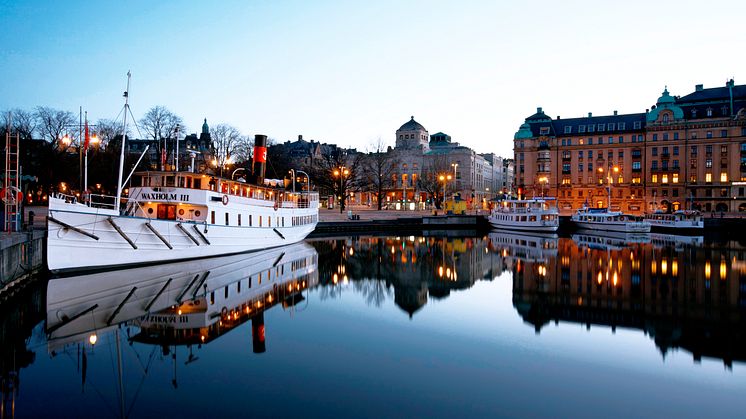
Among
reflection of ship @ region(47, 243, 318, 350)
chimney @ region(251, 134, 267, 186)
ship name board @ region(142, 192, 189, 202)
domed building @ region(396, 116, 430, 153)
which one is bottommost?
reflection of ship @ region(47, 243, 318, 350)

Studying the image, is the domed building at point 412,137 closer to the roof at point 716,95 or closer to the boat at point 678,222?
the roof at point 716,95

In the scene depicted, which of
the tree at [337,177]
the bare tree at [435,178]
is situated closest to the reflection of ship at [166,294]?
the tree at [337,177]

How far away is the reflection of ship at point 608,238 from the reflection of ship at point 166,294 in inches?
1311

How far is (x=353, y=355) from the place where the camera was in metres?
13.6

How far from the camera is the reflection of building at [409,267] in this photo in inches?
943

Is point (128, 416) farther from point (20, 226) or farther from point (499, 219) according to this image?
point (499, 219)

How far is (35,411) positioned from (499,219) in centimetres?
6940

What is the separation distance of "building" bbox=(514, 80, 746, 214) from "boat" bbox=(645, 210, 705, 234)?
2139 cm

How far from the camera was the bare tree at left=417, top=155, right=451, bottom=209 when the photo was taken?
99.9 meters

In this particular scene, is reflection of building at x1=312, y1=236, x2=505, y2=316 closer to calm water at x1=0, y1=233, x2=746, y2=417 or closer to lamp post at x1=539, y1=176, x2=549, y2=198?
calm water at x1=0, y1=233, x2=746, y2=417

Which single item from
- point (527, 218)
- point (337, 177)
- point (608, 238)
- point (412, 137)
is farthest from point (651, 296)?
point (412, 137)

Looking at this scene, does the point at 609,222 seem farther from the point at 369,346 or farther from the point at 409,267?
the point at 369,346

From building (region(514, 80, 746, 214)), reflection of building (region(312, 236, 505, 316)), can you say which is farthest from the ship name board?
building (region(514, 80, 746, 214))

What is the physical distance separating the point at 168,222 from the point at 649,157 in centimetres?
9337
